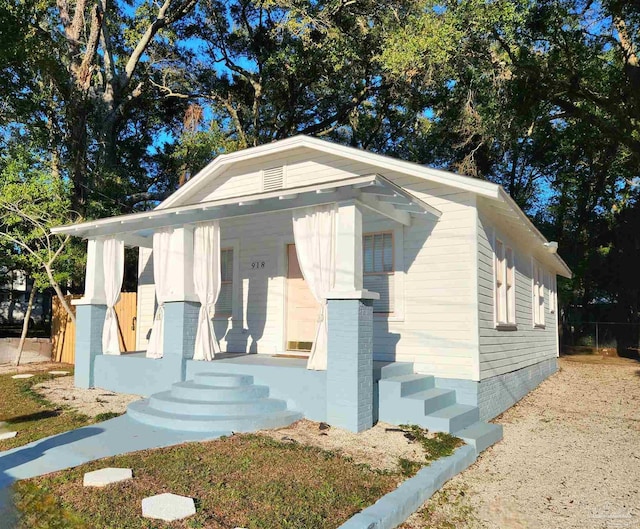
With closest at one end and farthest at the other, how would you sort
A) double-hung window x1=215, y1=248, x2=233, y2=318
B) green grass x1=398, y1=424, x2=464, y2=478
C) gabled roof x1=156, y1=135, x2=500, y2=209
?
green grass x1=398, y1=424, x2=464, y2=478, gabled roof x1=156, y1=135, x2=500, y2=209, double-hung window x1=215, y1=248, x2=233, y2=318

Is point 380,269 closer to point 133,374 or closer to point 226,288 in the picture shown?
point 226,288

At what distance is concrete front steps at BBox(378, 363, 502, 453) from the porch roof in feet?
7.63

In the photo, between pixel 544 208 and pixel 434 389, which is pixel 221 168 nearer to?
pixel 434 389

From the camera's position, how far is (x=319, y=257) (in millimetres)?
7289

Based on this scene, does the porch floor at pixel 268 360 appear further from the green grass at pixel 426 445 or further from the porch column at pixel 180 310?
the green grass at pixel 426 445

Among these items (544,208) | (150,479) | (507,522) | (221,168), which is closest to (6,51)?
(221,168)

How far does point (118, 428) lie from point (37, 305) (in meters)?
35.8

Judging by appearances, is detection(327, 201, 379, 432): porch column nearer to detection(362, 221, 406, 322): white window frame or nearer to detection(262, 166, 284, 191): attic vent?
detection(362, 221, 406, 322): white window frame

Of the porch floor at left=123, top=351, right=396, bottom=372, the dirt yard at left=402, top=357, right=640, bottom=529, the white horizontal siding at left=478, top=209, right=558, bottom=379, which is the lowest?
the dirt yard at left=402, top=357, right=640, bottom=529

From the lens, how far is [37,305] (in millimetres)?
37719

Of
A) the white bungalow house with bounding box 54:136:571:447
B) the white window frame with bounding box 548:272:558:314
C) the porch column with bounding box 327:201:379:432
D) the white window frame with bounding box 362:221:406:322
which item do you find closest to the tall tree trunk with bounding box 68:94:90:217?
the white bungalow house with bounding box 54:136:571:447

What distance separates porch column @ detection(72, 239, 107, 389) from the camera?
963cm

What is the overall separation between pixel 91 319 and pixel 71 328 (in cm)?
485

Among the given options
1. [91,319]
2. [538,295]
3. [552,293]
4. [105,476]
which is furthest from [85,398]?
[552,293]
